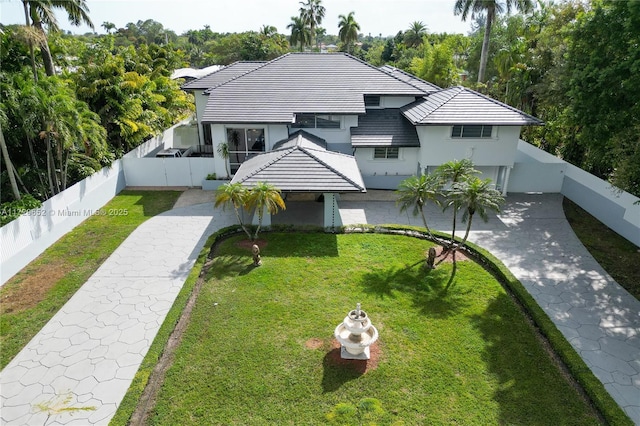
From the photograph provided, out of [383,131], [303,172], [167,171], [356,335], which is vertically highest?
[383,131]

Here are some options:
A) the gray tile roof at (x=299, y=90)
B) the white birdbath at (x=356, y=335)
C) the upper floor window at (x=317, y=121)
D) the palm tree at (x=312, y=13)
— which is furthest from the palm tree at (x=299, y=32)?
the white birdbath at (x=356, y=335)

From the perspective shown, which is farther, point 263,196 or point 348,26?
point 348,26

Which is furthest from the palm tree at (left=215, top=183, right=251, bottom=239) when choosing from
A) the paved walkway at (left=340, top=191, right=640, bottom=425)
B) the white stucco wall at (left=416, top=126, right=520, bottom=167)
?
the white stucco wall at (left=416, top=126, right=520, bottom=167)

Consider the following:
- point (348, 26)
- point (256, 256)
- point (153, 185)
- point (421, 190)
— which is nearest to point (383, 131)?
point (421, 190)

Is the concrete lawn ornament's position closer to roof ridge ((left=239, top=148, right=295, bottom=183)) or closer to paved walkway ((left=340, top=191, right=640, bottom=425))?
roof ridge ((left=239, top=148, right=295, bottom=183))

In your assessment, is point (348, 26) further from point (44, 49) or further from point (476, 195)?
point (476, 195)

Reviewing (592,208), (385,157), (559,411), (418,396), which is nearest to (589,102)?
(592,208)
